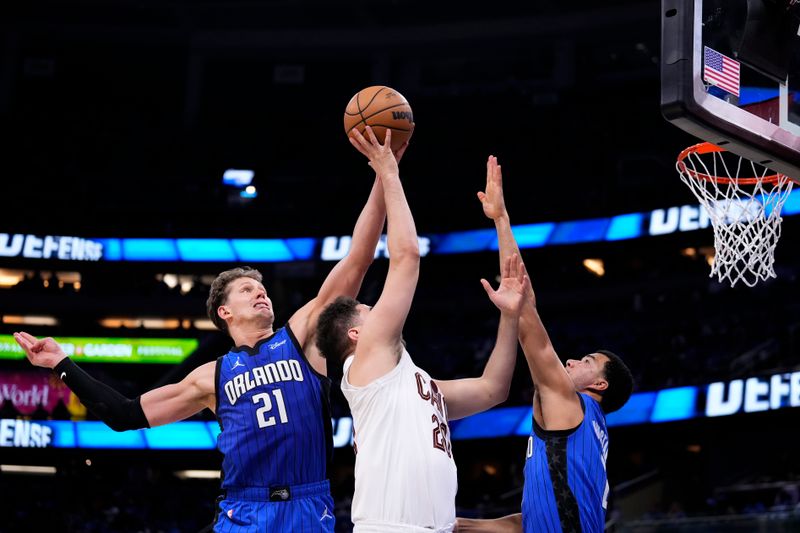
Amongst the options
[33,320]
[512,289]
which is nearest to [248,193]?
[33,320]

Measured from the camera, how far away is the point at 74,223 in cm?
2397

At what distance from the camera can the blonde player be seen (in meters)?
3.72

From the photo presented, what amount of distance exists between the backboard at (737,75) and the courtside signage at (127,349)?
67.2 ft

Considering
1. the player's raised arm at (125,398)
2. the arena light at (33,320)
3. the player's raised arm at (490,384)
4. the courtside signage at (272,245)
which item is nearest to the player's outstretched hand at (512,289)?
the player's raised arm at (490,384)

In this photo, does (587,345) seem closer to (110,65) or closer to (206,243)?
(206,243)

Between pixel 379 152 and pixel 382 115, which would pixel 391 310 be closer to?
pixel 379 152

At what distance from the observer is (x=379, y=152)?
171 inches

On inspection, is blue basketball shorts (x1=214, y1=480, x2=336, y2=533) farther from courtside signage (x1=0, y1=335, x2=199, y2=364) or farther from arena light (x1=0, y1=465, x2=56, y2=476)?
arena light (x1=0, y1=465, x2=56, y2=476)

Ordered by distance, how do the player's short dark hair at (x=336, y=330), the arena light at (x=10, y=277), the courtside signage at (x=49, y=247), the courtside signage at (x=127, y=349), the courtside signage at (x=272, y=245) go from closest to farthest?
the player's short dark hair at (x=336, y=330) → the courtside signage at (x=272, y=245) → the courtside signage at (x=49, y=247) → the courtside signage at (x=127, y=349) → the arena light at (x=10, y=277)

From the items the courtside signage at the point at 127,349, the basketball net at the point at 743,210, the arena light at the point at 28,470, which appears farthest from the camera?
the courtside signage at the point at 127,349

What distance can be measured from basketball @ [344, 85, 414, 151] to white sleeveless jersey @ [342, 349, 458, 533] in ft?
3.87

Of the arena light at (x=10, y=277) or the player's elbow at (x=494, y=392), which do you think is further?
the arena light at (x=10, y=277)

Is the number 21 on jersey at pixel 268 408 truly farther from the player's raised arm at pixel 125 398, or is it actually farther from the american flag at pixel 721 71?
the american flag at pixel 721 71

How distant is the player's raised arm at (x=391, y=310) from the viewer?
385cm
